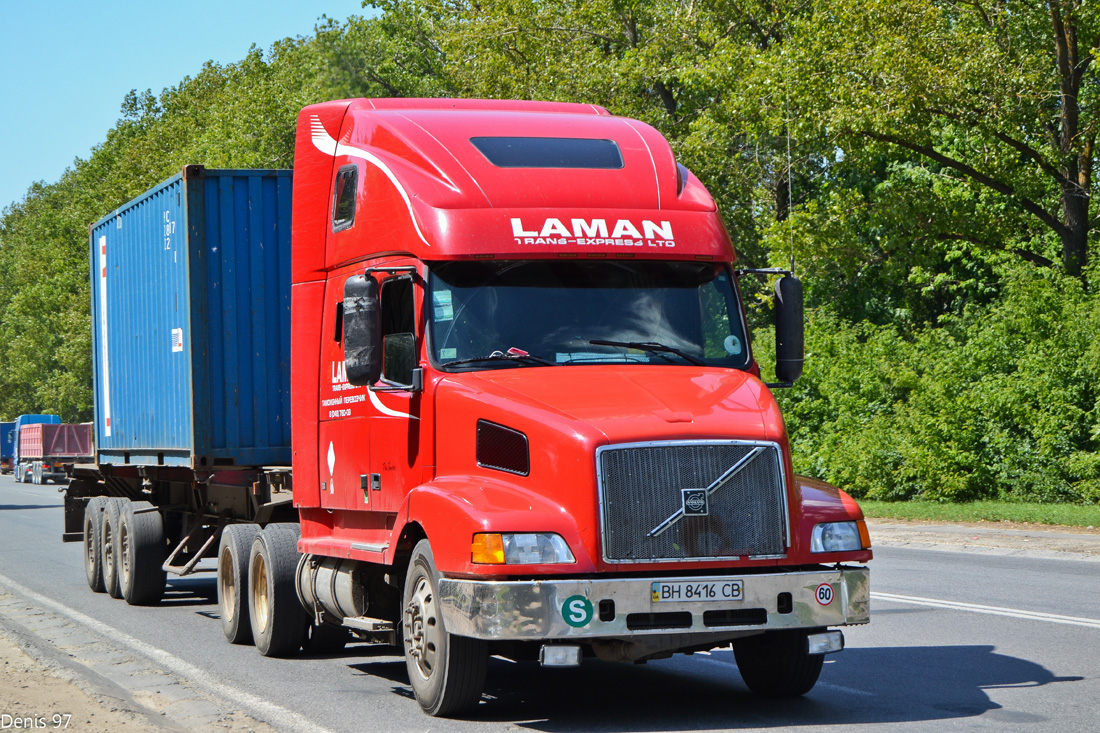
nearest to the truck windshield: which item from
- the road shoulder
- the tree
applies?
the road shoulder

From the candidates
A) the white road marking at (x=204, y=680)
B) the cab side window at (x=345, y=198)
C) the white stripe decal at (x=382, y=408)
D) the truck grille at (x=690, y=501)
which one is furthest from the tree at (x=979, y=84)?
the truck grille at (x=690, y=501)

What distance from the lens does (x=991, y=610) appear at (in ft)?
40.0

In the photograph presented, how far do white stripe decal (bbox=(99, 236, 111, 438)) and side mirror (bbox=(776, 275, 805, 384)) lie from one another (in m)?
9.63

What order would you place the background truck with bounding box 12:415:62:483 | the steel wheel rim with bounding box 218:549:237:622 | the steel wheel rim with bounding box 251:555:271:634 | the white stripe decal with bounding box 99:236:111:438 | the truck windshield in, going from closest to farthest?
the truck windshield → the steel wheel rim with bounding box 251:555:271:634 → the steel wheel rim with bounding box 218:549:237:622 → the white stripe decal with bounding box 99:236:111:438 → the background truck with bounding box 12:415:62:483

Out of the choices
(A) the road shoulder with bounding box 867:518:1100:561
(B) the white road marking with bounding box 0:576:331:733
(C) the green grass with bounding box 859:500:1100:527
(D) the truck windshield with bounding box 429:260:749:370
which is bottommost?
(A) the road shoulder with bounding box 867:518:1100:561

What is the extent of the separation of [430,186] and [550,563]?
8.48 feet

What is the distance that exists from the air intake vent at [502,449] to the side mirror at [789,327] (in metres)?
2.13

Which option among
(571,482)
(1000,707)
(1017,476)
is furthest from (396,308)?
(1017,476)

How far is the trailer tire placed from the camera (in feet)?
47.6

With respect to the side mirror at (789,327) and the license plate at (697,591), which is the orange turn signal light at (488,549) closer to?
the license plate at (697,591)

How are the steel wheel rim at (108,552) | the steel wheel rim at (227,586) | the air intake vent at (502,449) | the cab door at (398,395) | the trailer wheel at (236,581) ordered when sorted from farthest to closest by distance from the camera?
the steel wheel rim at (108,552), the steel wheel rim at (227,586), the trailer wheel at (236,581), the cab door at (398,395), the air intake vent at (502,449)

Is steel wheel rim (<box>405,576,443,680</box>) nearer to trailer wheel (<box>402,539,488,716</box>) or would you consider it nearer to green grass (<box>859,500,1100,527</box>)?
trailer wheel (<box>402,539,488,716</box>)

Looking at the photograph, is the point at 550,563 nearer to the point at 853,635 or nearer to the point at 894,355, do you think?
the point at 853,635

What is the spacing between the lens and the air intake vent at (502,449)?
7594mm
